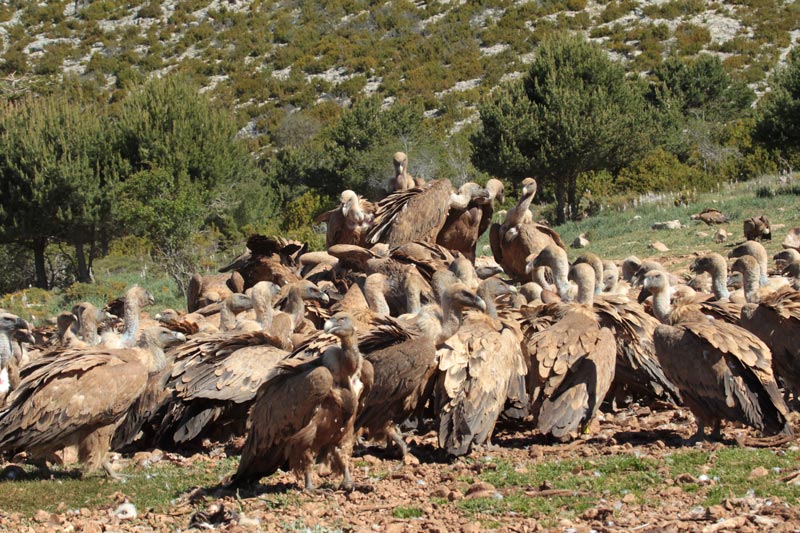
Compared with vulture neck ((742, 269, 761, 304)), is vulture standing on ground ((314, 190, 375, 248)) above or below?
Answer: above

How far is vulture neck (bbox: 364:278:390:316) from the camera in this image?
10273 mm

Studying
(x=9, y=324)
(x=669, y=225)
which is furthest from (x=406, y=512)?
(x=669, y=225)

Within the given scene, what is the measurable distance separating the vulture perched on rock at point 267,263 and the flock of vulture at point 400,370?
86.3 inches

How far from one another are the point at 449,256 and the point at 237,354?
12.9 ft

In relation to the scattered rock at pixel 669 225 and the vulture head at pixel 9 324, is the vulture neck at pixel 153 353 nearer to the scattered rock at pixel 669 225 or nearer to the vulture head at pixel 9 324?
the vulture head at pixel 9 324

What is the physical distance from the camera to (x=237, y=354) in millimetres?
8773

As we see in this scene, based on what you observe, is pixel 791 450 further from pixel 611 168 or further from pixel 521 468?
pixel 611 168

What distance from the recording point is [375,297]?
1033cm

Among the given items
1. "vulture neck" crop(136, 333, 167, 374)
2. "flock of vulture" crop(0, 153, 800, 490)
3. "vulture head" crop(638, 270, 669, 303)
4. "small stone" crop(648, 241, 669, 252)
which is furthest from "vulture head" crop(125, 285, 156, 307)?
"small stone" crop(648, 241, 669, 252)

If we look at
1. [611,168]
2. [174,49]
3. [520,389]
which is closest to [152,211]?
[611,168]

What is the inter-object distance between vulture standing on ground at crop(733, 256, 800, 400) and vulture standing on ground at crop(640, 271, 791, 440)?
0.69 meters

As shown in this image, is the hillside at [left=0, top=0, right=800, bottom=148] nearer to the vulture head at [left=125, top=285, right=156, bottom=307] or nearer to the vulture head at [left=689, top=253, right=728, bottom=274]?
the vulture head at [left=125, top=285, right=156, bottom=307]

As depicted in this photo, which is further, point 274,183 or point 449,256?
point 274,183

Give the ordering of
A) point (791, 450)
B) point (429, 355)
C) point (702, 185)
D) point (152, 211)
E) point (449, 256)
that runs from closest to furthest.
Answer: point (791, 450)
point (429, 355)
point (449, 256)
point (152, 211)
point (702, 185)
